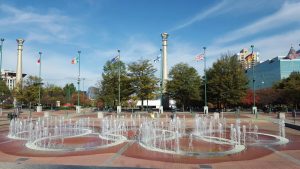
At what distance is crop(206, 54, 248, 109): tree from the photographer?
56.9 meters

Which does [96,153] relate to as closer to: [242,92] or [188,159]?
[188,159]

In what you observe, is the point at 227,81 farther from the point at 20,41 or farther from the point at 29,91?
the point at 20,41

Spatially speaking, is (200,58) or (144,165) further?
(200,58)

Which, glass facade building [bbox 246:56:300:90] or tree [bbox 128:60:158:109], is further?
glass facade building [bbox 246:56:300:90]

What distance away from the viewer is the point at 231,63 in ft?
195

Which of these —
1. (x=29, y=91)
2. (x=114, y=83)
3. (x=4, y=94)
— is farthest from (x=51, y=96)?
(x=114, y=83)

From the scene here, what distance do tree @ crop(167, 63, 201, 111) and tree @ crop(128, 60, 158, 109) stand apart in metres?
4.63

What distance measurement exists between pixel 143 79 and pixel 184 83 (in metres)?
8.14

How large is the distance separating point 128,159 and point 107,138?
674 cm

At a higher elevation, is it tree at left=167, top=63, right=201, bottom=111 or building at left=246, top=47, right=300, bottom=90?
building at left=246, top=47, right=300, bottom=90

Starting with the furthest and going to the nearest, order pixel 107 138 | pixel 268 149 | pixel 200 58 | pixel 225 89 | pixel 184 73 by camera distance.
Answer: pixel 184 73 → pixel 225 89 → pixel 200 58 → pixel 107 138 → pixel 268 149

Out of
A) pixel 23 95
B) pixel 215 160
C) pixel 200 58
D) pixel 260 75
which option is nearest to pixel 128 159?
pixel 215 160

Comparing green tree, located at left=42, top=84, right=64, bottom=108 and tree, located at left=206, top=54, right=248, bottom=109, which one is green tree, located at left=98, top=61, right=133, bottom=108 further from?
green tree, located at left=42, top=84, right=64, bottom=108

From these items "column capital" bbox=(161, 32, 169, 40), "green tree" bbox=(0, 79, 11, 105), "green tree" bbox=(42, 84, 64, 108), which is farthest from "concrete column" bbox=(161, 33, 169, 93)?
"green tree" bbox=(0, 79, 11, 105)
